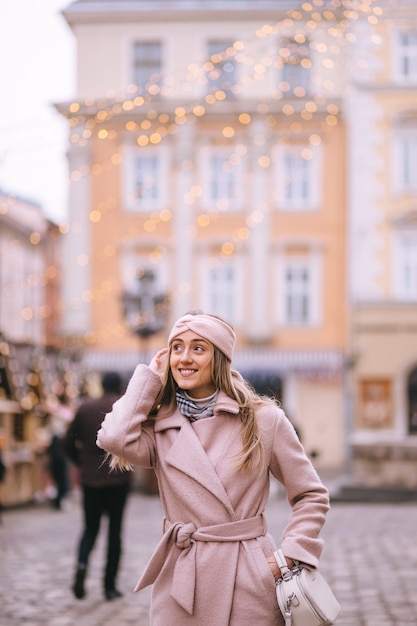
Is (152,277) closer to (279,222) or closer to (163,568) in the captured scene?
(279,222)

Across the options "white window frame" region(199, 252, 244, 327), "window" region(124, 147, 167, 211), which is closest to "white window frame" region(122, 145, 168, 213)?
"window" region(124, 147, 167, 211)

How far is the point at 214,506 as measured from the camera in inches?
162

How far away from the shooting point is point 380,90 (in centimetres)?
3272

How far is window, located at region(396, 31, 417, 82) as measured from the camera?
32375 millimetres

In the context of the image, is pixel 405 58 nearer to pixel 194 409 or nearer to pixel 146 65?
pixel 146 65

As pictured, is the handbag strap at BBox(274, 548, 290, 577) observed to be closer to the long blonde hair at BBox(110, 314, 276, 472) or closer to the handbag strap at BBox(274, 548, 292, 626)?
the handbag strap at BBox(274, 548, 292, 626)

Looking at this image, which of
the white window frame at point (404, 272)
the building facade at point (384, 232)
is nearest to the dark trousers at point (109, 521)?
the building facade at point (384, 232)

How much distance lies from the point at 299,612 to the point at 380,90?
29.9m

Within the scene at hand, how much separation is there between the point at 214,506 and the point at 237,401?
1.25 ft

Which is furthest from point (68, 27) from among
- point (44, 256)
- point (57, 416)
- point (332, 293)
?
point (44, 256)

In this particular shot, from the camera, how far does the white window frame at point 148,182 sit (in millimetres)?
33906

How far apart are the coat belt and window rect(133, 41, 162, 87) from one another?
1201 inches

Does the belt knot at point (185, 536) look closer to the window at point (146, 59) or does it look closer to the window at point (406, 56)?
the window at point (406, 56)

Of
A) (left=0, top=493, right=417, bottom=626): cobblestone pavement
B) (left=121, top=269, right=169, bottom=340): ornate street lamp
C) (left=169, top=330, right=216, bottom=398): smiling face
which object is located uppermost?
(left=121, top=269, right=169, bottom=340): ornate street lamp
